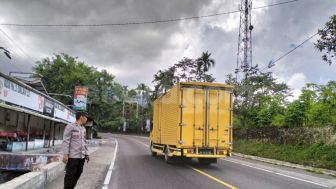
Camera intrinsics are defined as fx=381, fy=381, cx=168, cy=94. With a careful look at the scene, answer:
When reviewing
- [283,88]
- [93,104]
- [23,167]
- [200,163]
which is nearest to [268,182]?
[200,163]

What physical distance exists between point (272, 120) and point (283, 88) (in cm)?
1496

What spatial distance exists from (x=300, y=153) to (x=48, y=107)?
1692 cm

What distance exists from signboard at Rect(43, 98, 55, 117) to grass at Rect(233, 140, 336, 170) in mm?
15034

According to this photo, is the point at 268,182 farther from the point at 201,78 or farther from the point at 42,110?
the point at 201,78

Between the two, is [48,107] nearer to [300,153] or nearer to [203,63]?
[300,153]

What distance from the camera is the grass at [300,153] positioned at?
64.5 feet

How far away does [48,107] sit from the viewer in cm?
2670

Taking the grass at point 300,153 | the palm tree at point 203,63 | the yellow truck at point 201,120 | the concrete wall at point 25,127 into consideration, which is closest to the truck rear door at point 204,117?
the yellow truck at point 201,120

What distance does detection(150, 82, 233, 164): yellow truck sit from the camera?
16.1 m

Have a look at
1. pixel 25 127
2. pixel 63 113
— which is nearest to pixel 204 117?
pixel 25 127

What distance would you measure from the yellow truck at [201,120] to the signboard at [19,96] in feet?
24.8

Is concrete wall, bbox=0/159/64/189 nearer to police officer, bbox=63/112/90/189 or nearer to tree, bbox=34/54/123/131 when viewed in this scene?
police officer, bbox=63/112/90/189

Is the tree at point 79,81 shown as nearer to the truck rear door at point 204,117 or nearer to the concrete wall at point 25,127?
the concrete wall at point 25,127

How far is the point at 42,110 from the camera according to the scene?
24.9 metres
